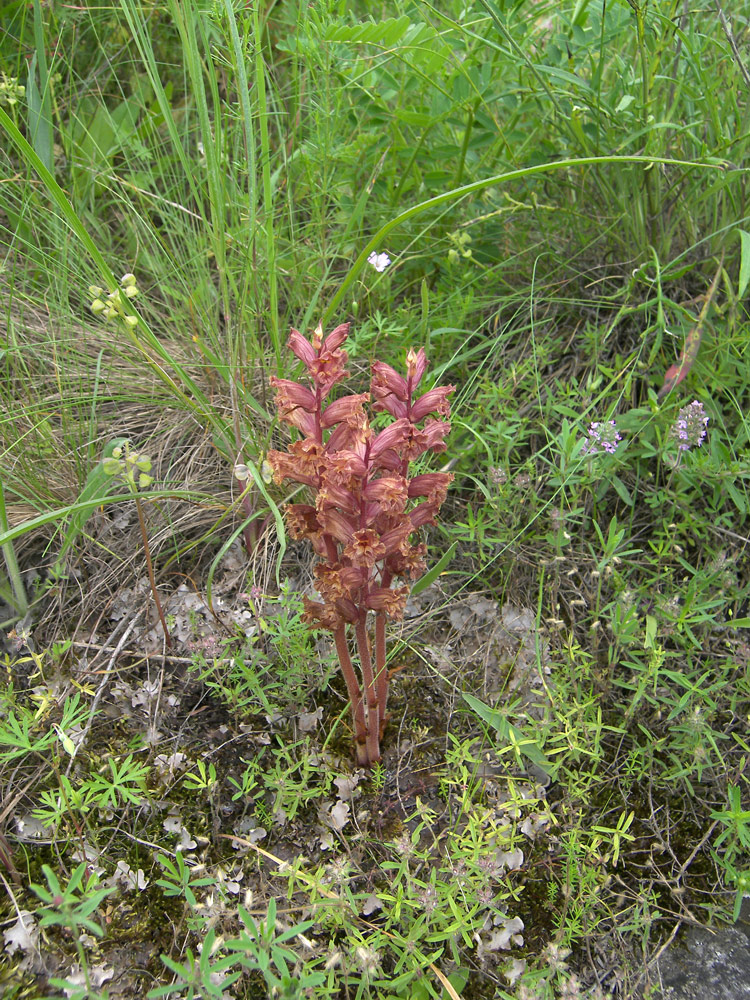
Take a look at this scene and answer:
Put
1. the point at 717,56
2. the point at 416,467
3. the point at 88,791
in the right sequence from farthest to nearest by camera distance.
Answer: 1. the point at 717,56
2. the point at 416,467
3. the point at 88,791

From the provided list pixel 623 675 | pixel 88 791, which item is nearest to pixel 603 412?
pixel 623 675

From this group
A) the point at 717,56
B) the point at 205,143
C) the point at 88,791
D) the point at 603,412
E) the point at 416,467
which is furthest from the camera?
the point at 717,56

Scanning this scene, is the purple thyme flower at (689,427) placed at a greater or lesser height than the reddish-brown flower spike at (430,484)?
lesser

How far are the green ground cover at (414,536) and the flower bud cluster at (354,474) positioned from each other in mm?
135

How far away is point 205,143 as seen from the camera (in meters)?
2.10

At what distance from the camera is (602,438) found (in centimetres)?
216

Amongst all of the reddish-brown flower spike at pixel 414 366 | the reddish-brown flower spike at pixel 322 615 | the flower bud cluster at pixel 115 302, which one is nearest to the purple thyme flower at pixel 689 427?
the reddish-brown flower spike at pixel 414 366

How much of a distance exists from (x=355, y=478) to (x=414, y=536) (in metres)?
0.74

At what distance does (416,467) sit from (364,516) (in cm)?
68

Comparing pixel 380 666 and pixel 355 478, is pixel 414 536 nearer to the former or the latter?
pixel 380 666

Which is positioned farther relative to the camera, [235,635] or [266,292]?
[266,292]

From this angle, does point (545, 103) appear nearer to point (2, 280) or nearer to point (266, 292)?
point (266, 292)

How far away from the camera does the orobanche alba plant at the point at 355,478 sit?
1.54 meters

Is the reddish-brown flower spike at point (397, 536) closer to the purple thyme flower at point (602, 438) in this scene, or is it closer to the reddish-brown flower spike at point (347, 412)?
the reddish-brown flower spike at point (347, 412)
